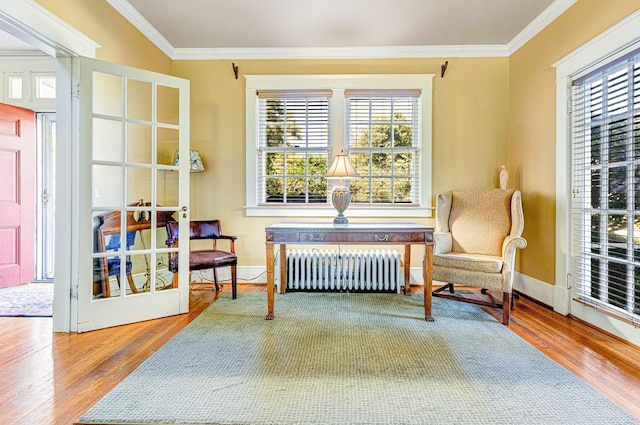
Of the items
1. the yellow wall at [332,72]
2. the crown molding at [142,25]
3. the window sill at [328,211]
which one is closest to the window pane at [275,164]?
the yellow wall at [332,72]

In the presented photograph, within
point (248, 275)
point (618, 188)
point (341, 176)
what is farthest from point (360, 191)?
point (618, 188)

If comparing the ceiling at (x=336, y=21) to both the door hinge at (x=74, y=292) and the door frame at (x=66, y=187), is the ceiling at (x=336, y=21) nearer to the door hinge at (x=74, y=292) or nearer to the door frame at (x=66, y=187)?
the door frame at (x=66, y=187)

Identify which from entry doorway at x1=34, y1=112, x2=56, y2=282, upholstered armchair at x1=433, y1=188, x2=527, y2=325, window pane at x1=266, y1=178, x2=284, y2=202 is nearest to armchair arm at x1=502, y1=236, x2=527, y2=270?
upholstered armchair at x1=433, y1=188, x2=527, y2=325

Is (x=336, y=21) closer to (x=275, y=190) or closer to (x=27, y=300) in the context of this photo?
(x=275, y=190)

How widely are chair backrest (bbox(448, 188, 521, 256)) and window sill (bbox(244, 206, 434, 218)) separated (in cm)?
48

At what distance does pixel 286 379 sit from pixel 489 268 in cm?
187

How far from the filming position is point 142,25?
10.8 ft

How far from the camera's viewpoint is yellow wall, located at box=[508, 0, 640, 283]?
2.81m

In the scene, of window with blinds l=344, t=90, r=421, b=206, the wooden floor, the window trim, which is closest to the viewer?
the wooden floor

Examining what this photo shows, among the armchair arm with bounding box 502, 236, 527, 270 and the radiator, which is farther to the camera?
the radiator

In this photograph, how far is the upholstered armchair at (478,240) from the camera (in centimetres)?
273

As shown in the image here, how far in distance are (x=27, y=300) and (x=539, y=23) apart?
554 centimetres

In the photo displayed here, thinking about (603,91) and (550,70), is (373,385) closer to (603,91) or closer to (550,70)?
(603,91)

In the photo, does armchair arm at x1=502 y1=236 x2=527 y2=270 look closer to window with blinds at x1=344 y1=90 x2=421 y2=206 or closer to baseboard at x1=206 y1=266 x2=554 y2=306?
baseboard at x1=206 y1=266 x2=554 y2=306
